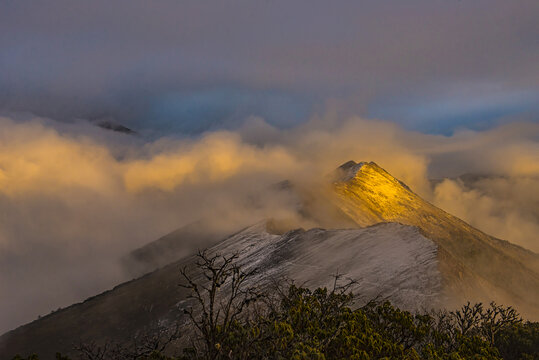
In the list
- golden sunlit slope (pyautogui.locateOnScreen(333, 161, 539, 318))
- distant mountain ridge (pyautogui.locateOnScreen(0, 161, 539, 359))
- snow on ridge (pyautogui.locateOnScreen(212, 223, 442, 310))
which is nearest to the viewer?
snow on ridge (pyautogui.locateOnScreen(212, 223, 442, 310))

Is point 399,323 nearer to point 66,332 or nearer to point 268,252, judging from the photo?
point 268,252

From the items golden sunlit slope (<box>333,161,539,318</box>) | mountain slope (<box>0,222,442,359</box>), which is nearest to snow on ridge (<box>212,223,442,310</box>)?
mountain slope (<box>0,222,442,359</box>)

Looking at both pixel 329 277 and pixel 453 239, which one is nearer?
pixel 329 277

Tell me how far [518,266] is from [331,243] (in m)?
82.5

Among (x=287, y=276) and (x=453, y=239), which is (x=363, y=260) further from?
(x=453, y=239)

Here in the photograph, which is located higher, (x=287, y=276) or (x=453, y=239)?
(x=287, y=276)

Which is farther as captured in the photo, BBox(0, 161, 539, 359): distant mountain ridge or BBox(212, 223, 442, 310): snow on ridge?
BBox(0, 161, 539, 359): distant mountain ridge

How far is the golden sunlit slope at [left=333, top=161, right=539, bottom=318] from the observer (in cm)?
8241

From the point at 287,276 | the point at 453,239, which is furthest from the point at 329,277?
the point at 453,239

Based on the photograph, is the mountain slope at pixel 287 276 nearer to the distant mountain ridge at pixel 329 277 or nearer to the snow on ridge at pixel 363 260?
the snow on ridge at pixel 363 260

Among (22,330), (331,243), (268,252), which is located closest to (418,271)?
(331,243)

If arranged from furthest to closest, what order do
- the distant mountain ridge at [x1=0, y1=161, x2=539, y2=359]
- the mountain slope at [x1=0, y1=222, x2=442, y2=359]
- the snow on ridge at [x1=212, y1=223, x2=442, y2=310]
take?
1. the mountain slope at [x1=0, y1=222, x2=442, y2=359]
2. the distant mountain ridge at [x1=0, y1=161, x2=539, y2=359]
3. the snow on ridge at [x1=212, y1=223, x2=442, y2=310]

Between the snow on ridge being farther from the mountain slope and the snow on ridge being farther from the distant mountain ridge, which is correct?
the distant mountain ridge

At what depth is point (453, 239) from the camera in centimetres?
16488
